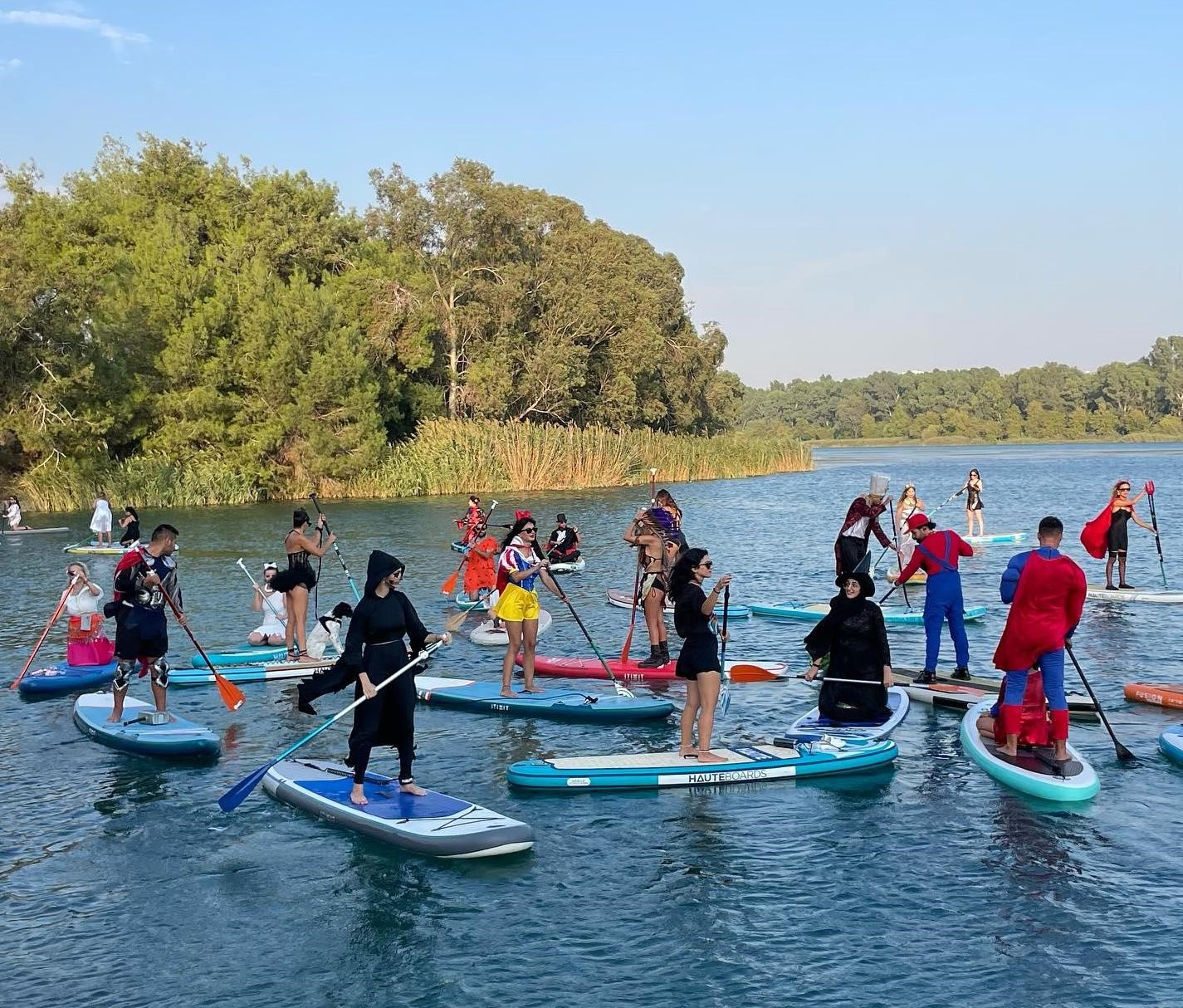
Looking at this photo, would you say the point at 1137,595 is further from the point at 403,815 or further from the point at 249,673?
the point at 403,815

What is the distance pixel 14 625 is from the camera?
795 inches

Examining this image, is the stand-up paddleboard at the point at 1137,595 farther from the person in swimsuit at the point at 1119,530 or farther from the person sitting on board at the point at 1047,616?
the person sitting on board at the point at 1047,616

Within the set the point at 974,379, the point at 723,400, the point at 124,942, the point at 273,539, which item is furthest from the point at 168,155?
the point at 974,379

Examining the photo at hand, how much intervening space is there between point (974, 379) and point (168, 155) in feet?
477

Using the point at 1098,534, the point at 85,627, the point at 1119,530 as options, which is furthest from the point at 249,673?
the point at 1119,530

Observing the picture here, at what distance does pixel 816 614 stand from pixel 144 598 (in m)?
11.7

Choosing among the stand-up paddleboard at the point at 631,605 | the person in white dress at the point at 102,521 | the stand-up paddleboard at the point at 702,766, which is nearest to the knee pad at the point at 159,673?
the stand-up paddleboard at the point at 702,766

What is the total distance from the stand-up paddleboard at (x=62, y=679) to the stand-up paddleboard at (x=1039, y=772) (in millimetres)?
10235

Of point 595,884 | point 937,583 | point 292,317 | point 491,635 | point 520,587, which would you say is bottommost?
point 595,884

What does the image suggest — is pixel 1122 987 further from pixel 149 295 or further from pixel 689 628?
pixel 149 295

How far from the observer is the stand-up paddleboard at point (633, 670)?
14.9 meters

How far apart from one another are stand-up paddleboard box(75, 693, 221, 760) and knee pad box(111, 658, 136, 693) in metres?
0.39

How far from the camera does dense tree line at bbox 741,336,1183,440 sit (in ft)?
Answer: 499

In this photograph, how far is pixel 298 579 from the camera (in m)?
15.4
